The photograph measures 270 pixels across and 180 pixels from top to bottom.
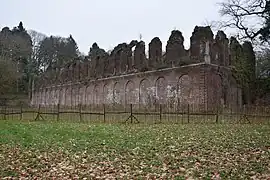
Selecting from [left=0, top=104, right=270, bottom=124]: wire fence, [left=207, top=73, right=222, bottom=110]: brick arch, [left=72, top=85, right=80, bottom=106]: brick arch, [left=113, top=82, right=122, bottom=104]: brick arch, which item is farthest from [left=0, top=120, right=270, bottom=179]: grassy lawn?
[left=72, top=85, right=80, bottom=106]: brick arch

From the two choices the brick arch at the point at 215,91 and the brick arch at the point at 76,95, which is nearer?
the brick arch at the point at 215,91

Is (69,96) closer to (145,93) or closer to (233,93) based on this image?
(145,93)

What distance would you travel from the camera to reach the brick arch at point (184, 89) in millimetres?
29195

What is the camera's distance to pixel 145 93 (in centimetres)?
3409

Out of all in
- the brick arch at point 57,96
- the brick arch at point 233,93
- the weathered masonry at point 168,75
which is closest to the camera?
the weathered masonry at point 168,75

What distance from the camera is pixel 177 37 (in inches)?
1248

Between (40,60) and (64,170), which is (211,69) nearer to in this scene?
(64,170)

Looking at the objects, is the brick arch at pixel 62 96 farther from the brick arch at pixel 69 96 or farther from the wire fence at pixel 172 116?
the wire fence at pixel 172 116

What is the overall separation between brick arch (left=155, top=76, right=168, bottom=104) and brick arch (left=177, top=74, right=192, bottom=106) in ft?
6.53

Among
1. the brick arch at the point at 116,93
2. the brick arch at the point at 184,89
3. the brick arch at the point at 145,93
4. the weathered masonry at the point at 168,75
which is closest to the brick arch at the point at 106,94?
the weathered masonry at the point at 168,75

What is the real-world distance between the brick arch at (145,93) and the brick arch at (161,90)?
875 mm

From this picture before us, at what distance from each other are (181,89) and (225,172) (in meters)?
23.3

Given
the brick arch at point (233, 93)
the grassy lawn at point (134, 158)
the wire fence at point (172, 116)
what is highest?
the brick arch at point (233, 93)

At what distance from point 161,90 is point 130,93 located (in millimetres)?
5155
